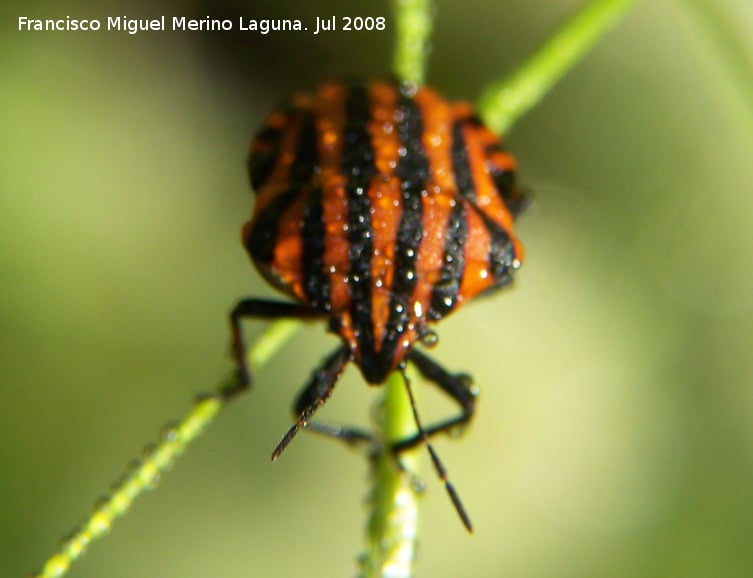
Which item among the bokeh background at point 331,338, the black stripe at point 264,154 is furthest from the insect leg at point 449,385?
the black stripe at point 264,154

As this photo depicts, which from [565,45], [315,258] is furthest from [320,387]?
[565,45]

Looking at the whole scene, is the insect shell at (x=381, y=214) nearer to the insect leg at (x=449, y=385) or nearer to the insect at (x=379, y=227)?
the insect at (x=379, y=227)

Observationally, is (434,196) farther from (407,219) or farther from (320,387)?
(320,387)

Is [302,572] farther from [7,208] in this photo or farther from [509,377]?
[7,208]

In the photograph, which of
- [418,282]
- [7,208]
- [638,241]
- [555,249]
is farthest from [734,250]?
[7,208]

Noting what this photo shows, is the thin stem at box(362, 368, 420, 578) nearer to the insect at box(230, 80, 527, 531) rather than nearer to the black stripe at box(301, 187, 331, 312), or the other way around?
the insect at box(230, 80, 527, 531)

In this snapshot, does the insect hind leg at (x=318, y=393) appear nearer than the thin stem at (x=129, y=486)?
No
